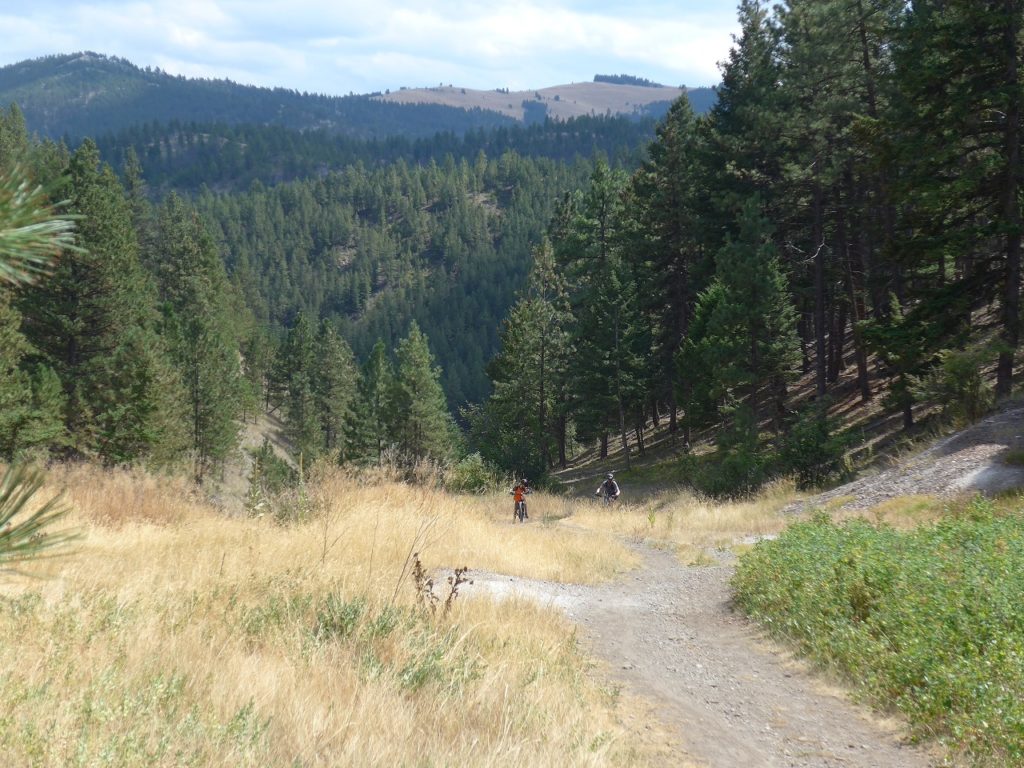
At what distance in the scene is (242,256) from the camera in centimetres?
11750

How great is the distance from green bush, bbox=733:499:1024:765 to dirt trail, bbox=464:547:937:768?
0.33 m

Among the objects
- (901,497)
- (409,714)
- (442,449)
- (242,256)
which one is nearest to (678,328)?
(442,449)

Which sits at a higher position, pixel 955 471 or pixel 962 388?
pixel 962 388

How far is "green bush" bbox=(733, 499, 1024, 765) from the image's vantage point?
519 centimetres

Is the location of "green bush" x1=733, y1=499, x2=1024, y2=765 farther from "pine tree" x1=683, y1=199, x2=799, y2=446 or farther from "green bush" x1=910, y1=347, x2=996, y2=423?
"pine tree" x1=683, y1=199, x2=799, y2=446

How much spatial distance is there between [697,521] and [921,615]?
11452 millimetres

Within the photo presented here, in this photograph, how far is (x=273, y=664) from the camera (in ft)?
14.3

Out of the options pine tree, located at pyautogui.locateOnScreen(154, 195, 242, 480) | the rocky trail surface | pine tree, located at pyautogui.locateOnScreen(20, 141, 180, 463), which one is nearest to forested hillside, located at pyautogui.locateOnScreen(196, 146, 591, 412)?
pine tree, located at pyautogui.locateOnScreen(154, 195, 242, 480)

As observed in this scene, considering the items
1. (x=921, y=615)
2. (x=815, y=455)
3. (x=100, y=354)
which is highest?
(x=921, y=615)

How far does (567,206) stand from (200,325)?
29.2m

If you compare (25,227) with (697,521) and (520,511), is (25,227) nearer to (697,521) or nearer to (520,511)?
(697,521)

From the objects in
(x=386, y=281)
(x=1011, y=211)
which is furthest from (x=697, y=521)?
(x=386, y=281)

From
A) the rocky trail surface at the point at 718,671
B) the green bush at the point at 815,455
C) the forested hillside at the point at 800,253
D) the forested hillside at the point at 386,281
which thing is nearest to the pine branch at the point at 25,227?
the rocky trail surface at the point at 718,671

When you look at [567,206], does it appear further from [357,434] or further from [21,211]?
[21,211]
